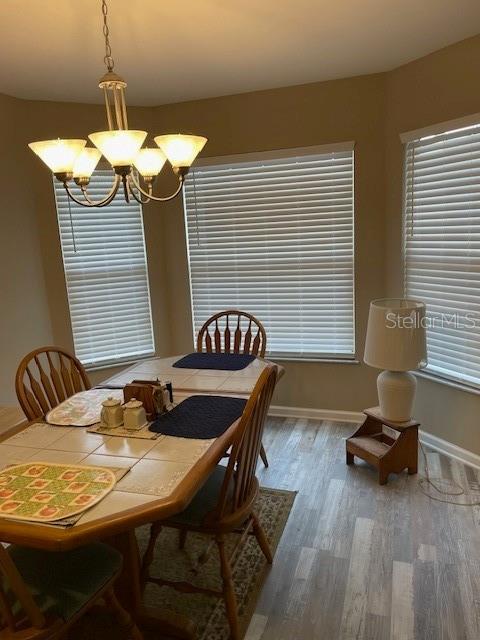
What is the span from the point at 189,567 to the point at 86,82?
2.87 meters

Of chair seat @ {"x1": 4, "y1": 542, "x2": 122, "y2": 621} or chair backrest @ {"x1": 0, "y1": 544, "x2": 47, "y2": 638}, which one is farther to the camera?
chair seat @ {"x1": 4, "y1": 542, "x2": 122, "y2": 621}

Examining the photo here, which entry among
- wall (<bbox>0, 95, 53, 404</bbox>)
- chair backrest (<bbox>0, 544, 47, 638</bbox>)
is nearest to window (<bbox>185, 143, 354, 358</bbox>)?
wall (<bbox>0, 95, 53, 404</bbox>)

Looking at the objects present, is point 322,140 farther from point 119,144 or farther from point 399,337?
point 119,144

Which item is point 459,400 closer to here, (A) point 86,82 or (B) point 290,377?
(B) point 290,377

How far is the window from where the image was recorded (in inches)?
133

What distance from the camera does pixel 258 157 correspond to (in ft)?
11.2

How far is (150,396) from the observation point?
6.30ft

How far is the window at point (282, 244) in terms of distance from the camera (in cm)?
337

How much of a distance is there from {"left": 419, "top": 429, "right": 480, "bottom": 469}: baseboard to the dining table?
1.63m

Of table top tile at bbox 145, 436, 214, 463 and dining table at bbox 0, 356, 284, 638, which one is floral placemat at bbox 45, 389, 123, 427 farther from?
table top tile at bbox 145, 436, 214, 463

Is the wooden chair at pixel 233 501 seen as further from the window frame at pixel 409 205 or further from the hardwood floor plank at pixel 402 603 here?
the window frame at pixel 409 205

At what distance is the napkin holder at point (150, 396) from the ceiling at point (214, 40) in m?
1.64

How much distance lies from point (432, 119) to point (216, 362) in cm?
197

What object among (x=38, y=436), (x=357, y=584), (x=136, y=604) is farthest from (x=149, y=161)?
(x=357, y=584)
